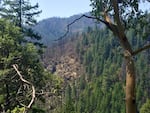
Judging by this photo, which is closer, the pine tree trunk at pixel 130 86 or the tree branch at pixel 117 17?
the pine tree trunk at pixel 130 86

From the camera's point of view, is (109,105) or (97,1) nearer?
(97,1)

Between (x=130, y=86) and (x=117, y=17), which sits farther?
(x=117, y=17)

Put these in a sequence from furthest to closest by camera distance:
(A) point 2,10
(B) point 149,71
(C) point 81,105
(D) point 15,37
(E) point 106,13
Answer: (B) point 149,71, (C) point 81,105, (A) point 2,10, (D) point 15,37, (E) point 106,13

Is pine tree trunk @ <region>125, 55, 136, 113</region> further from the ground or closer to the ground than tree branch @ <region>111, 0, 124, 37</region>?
closer to the ground

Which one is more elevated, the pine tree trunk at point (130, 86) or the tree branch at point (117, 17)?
the tree branch at point (117, 17)

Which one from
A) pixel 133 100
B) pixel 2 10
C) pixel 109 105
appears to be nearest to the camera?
pixel 133 100

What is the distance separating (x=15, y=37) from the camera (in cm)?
2194

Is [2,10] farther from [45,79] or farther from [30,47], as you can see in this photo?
[45,79]

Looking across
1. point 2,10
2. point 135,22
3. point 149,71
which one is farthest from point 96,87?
point 135,22

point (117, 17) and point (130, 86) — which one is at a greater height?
point (117, 17)

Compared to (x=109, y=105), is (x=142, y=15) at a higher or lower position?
higher

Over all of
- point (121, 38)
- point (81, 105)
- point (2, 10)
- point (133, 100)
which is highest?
point (2, 10)

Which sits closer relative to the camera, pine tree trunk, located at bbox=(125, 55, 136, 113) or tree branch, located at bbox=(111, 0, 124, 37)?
pine tree trunk, located at bbox=(125, 55, 136, 113)

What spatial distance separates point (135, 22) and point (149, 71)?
565 feet
